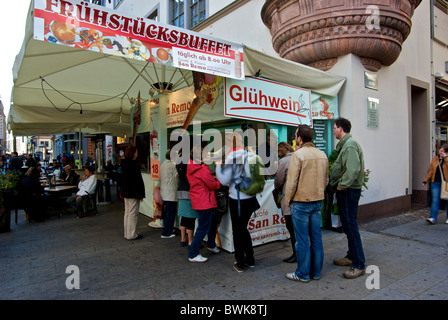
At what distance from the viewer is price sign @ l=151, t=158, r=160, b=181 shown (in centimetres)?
632

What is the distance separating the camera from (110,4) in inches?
745

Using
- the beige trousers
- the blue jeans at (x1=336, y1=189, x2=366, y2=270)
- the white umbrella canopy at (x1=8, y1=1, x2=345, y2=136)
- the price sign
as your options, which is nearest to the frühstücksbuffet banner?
the white umbrella canopy at (x1=8, y1=1, x2=345, y2=136)

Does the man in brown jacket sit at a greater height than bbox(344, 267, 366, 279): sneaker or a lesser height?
greater

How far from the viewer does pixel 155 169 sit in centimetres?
643

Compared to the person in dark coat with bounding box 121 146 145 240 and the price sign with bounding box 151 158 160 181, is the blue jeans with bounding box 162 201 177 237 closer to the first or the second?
the person in dark coat with bounding box 121 146 145 240

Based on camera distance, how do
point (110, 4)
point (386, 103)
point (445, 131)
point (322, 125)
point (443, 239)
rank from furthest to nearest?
point (110, 4) < point (445, 131) < point (386, 103) < point (322, 125) < point (443, 239)

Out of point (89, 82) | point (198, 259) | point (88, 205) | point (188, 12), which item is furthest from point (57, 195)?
point (188, 12)

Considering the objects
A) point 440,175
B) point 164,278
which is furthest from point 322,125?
point 164,278

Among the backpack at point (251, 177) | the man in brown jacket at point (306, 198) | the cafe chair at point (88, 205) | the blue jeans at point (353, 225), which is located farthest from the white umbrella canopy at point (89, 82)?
the cafe chair at point (88, 205)

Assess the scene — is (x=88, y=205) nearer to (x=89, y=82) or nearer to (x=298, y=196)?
(x=89, y=82)

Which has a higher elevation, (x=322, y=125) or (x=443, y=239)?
(x=322, y=125)

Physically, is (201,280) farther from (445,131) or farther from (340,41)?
(445,131)

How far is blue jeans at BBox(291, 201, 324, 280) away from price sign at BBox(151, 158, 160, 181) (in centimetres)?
363
